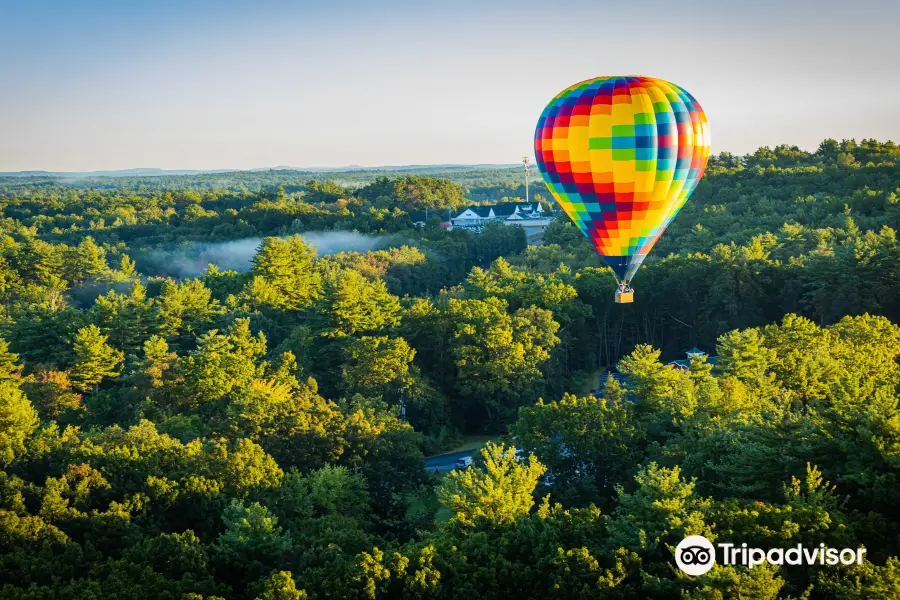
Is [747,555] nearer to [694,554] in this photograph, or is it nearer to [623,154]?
[694,554]

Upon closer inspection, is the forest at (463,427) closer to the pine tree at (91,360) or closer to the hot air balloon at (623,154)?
the pine tree at (91,360)

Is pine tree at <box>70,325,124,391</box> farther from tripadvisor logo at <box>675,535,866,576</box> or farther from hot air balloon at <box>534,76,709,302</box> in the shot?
tripadvisor logo at <box>675,535,866,576</box>

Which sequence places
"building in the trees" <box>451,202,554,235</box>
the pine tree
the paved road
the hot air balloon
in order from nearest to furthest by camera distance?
the hot air balloon
the paved road
the pine tree
"building in the trees" <box>451,202,554,235</box>

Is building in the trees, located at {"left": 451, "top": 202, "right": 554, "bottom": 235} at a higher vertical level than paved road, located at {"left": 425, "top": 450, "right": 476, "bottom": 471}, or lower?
higher

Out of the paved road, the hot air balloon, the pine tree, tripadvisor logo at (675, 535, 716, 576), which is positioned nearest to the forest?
the pine tree

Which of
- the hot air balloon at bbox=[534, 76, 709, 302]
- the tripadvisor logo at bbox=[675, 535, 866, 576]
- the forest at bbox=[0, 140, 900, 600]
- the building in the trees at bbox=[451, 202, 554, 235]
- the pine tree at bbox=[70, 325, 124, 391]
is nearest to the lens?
the tripadvisor logo at bbox=[675, 535, 866, 576]

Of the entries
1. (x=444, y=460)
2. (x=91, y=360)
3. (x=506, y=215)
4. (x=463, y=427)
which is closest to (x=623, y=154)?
(x=444, y=460)
